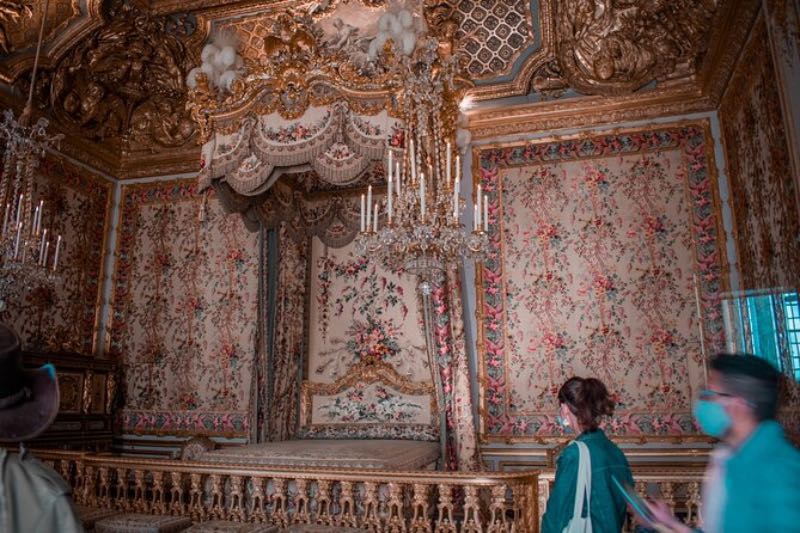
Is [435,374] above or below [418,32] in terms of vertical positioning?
below

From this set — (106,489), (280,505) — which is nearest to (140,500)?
(106,489)

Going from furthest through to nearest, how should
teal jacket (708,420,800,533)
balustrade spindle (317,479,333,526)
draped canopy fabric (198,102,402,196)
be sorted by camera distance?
1. draped canopy fabric (198,102,402,196)
2. balustrade spindle (317,479,333,526)
3. teal jacket (708,420,800,533)

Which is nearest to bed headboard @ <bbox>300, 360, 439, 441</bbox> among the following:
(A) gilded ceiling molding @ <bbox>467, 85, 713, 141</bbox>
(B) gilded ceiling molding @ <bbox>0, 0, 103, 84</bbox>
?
(A) gilded ceiling molding @ <bbox>467, 85, 713, 141</bbox>

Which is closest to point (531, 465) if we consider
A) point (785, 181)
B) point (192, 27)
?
point (785, 181)

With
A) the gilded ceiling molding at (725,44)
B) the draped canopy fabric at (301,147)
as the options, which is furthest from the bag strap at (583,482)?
the gilded ceiling molding at (725,44)

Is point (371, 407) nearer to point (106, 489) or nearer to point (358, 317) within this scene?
point (358, 317)

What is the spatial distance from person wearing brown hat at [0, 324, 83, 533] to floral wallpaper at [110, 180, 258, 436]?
4.55 metres

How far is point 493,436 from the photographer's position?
5.14 m

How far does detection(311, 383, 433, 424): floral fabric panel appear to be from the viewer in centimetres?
542

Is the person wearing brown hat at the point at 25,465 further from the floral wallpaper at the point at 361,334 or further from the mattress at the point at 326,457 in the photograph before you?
the floral wallpaper at the point at 361,334

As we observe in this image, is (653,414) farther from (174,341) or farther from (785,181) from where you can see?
(174,341)

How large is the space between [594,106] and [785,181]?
2.34m

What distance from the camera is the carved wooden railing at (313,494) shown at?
9.24ft

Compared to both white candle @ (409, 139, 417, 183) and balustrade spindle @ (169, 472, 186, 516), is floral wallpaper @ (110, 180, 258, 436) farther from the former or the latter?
white candle @ (409, 139, 417, 183)
